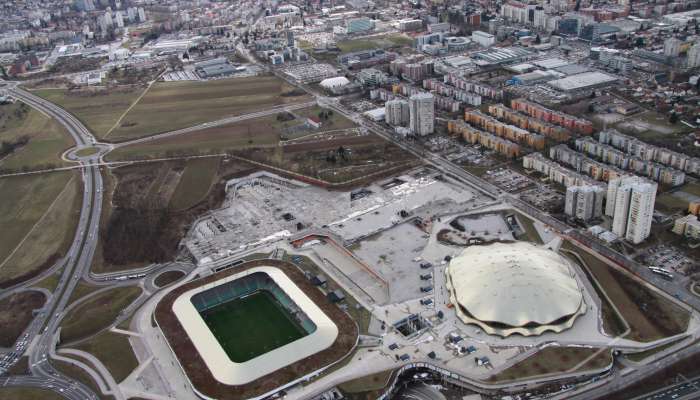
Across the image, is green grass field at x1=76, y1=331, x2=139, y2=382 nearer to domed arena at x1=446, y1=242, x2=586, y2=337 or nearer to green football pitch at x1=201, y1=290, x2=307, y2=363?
green football pitch at x1=201, y1=290, x2=307, y2=363

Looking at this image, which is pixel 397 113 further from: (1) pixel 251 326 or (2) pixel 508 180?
(1) pixel 251 326

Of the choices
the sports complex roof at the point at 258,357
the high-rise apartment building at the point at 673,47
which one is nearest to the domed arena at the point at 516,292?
the sports complex roof at the point at 258,357

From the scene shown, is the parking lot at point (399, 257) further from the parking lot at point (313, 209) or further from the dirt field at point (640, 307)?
the dirt field at point (640, 307)

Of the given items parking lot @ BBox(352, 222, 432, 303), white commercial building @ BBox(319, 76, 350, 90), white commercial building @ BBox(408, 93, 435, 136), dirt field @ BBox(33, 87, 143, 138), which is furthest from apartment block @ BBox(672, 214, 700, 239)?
dirt field @ BBox(33, 87, 143, 138)

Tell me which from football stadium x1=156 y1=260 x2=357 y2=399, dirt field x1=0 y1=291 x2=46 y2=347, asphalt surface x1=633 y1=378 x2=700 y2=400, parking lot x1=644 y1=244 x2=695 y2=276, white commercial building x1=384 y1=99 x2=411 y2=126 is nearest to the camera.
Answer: asphalt surface x1=633 y1=378 x2=700 y2=400

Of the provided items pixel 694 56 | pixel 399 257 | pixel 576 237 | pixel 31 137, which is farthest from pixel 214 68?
pixel 694 56

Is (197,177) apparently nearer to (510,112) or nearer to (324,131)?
(324,131)
